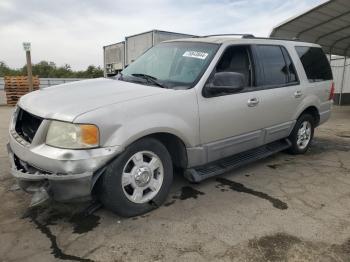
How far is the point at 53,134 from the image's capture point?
10.5ft

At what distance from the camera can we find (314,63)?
6.09 meters

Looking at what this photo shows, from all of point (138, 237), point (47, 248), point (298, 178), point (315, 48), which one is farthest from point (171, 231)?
point (315, 48)

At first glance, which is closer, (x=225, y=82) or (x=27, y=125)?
(x=27, y=125)

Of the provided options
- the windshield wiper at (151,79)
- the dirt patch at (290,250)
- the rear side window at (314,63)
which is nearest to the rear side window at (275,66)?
the rear side window at (314,63)

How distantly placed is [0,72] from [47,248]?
190 ft

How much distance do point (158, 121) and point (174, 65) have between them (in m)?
1.06

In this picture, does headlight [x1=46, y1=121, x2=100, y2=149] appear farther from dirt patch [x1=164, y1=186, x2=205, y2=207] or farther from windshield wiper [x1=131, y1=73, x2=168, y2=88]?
dirt patch [x1=164, y1=186, x2=205, y2=207]

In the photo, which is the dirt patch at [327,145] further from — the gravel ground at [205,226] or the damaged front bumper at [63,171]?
the damaged front bumper at [63,171]

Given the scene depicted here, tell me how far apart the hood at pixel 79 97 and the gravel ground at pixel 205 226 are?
1.11 meters

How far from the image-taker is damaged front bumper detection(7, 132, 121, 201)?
3.08 metres

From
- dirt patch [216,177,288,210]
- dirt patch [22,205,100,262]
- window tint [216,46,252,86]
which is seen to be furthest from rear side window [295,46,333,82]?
dirt patch [22,205,100,262]

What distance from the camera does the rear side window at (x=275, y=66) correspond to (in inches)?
195

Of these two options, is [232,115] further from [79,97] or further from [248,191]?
[79,97]

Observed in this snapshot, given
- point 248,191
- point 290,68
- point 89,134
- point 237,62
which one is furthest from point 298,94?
point 89,134
